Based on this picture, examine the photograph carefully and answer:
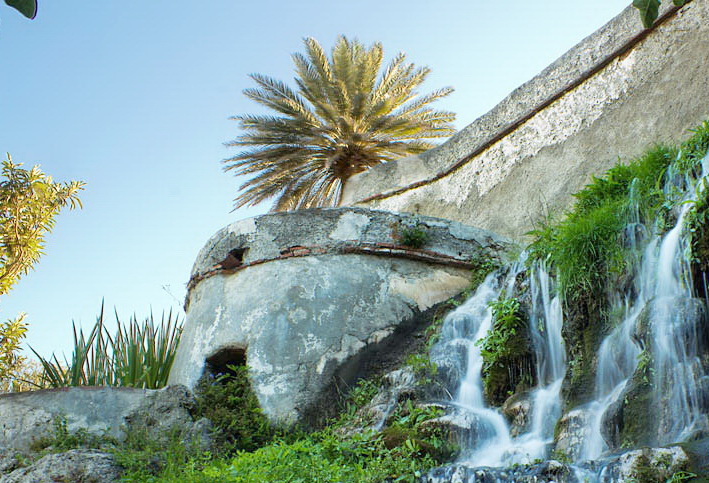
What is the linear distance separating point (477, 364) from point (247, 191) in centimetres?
847

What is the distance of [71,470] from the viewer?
3.99m

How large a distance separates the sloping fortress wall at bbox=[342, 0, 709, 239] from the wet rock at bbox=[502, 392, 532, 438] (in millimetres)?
3554

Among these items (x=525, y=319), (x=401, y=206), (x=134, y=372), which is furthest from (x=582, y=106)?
(x=134, y=372)

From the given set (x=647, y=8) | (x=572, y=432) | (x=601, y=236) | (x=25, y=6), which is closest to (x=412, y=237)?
(x=601, y=236)

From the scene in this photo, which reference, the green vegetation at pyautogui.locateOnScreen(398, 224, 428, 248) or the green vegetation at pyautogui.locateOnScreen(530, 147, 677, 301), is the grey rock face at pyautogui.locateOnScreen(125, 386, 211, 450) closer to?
the green vegetation at pyautogui.locateOnScreen(398, 224, 428, 248)

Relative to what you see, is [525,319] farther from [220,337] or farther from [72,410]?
[72,410]

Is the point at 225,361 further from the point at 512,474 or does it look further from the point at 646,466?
the point at 646,466

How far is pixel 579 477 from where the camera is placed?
3117 millimetres

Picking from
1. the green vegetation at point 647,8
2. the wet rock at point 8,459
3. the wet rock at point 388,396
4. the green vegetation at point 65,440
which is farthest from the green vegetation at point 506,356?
the green vegetation at point 647,8

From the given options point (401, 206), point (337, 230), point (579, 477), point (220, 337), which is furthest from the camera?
point (401, 206)

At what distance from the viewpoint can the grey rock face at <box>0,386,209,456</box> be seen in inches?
193

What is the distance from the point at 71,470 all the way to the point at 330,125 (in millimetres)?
10139

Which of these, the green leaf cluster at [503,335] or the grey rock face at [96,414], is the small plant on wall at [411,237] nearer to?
the green leaf cluster at [503,335]

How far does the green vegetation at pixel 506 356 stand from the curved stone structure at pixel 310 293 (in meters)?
1.19
